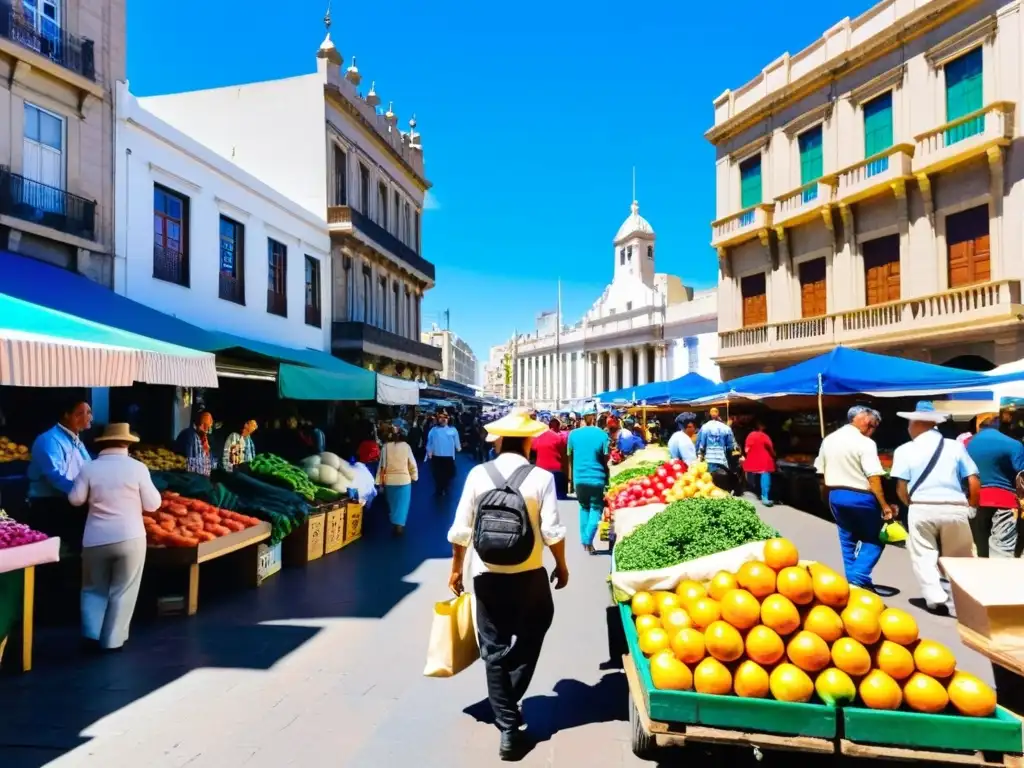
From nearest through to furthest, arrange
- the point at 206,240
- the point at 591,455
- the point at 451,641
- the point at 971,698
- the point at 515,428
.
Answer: the point at 971,698 → the point at 451,641 → the point at 515,428 → the point at 591,455 → the point at 206,240

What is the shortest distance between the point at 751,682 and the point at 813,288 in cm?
2037

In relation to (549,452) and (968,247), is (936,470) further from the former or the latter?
(968,247)

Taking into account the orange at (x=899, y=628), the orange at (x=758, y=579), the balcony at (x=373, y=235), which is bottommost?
the orange at (x=899, y=628)

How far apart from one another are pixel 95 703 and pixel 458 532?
2506 millimetres

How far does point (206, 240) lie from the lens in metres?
14.5

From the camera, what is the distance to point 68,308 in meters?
8.27

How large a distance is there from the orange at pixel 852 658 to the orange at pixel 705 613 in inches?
20.6

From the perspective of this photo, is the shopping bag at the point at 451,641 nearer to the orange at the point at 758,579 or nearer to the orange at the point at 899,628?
the orange at the point at 758,579

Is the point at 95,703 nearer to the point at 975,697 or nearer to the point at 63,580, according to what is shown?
the point at 63,580

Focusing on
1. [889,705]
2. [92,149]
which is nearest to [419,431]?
[92,149]

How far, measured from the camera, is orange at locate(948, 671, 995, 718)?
272cm

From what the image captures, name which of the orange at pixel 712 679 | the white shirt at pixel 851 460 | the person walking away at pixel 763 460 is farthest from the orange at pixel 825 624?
the person walking away at pixel 763 460

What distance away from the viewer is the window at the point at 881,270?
60.3ft

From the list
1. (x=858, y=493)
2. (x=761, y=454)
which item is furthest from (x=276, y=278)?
(x=858, y=493)
